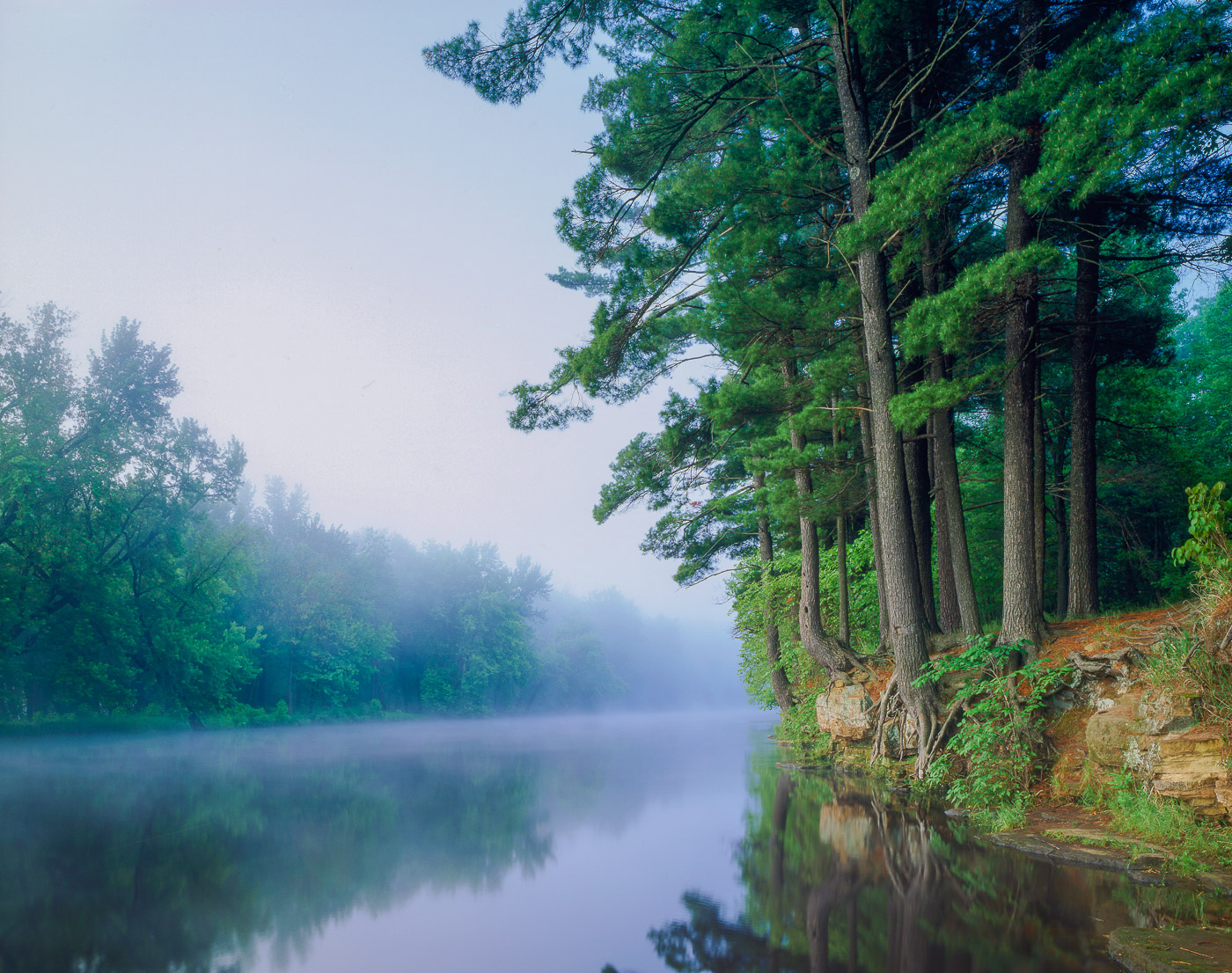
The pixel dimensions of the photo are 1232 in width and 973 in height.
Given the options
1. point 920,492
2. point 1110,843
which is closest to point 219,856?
point 1110,843

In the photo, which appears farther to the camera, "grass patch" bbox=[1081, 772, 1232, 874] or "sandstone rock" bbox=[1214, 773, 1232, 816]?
"sandstone rock" bbox=[1214, 773, 1232, 816]

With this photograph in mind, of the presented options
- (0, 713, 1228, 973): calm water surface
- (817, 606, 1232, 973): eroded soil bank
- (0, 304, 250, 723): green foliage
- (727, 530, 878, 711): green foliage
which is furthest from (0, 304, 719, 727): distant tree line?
(817, 606, 1232, 973): eroded soil bank

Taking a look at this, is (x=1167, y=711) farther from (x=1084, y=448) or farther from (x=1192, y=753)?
(x=1084, y=448)

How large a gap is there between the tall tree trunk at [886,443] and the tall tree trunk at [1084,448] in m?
3.15

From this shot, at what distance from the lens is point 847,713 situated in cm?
1255

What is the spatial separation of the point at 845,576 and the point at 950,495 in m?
3.55

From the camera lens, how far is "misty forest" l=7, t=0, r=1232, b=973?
4.70 m

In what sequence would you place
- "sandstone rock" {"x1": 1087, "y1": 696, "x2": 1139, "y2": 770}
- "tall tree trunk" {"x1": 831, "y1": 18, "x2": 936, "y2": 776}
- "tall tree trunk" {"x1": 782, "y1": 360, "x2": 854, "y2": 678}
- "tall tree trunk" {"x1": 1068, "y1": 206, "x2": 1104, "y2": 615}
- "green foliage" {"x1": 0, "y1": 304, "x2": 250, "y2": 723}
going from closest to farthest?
"sandstone rock" {"x1": 1087, "y1": 696, "x2": 1139, "y2": 770} → "tall tree trunk" {"x1": 831, "y1": 18, "x2": 936, "y2": 776} → "tall tree trunk" {"x1": 1068, "y1": 206, "x2": 1104, "y2": 615} → "tall tree trunk" {"x1": 782, "y1": 360, "x2": 854, "y2": 678} → "green foliage" {"x1": 0, "y1": 304, "x2": 250, "y2": 723}

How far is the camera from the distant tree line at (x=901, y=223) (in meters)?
7.95

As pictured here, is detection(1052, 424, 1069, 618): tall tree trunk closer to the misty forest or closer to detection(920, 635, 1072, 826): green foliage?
the misty forest

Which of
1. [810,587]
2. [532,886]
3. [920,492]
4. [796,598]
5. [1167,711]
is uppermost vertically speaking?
[920,492]

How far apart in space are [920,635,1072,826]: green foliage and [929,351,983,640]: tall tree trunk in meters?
2.68

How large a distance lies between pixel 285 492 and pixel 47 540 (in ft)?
124

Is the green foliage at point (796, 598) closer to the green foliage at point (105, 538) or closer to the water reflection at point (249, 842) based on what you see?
the water reflection at point (249, 842)
